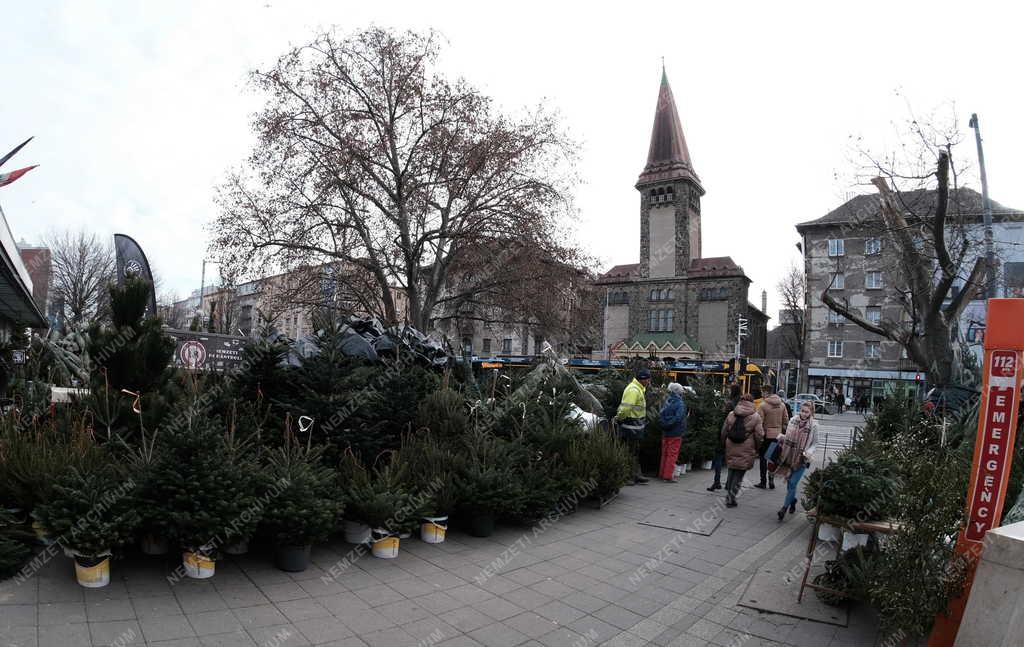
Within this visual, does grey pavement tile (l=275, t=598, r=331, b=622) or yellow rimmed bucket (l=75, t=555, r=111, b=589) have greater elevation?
yellow rimmed bucket (l=75, t=555, r=111, b=589)

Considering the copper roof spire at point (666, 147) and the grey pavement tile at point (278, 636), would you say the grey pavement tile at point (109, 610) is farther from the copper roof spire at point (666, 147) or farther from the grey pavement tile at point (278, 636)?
the copper roof spire at point (666, 147)

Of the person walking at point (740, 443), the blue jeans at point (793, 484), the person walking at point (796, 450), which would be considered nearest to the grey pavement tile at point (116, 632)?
the person walking at point (740, 443)

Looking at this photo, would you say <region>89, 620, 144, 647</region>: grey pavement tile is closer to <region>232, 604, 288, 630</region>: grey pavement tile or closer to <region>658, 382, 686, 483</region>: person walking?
<region>232, 604, 288, 630</region>: grey pavement tile

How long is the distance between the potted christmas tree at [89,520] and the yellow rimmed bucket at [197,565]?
45cm

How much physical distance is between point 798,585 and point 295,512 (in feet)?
14.6

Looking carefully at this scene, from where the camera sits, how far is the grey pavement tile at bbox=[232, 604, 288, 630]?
13.5 feet

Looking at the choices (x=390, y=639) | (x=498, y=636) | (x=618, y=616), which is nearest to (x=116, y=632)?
(x=390, y=639)

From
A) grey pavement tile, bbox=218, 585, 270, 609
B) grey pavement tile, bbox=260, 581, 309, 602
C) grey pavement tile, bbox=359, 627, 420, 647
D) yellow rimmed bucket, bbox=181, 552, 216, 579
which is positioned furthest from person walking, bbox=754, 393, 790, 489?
yellow rimmed bucket, bbox=181, 552, 216, 579

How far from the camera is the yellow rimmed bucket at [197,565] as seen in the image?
4637mm

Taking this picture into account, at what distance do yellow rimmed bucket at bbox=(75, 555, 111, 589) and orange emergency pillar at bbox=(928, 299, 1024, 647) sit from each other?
5.59 meters

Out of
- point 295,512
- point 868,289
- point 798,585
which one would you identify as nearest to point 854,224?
point 798,585

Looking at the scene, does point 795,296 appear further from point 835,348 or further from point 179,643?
point 179,643

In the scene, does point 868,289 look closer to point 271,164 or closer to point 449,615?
point 271,164

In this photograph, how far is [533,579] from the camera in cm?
556
